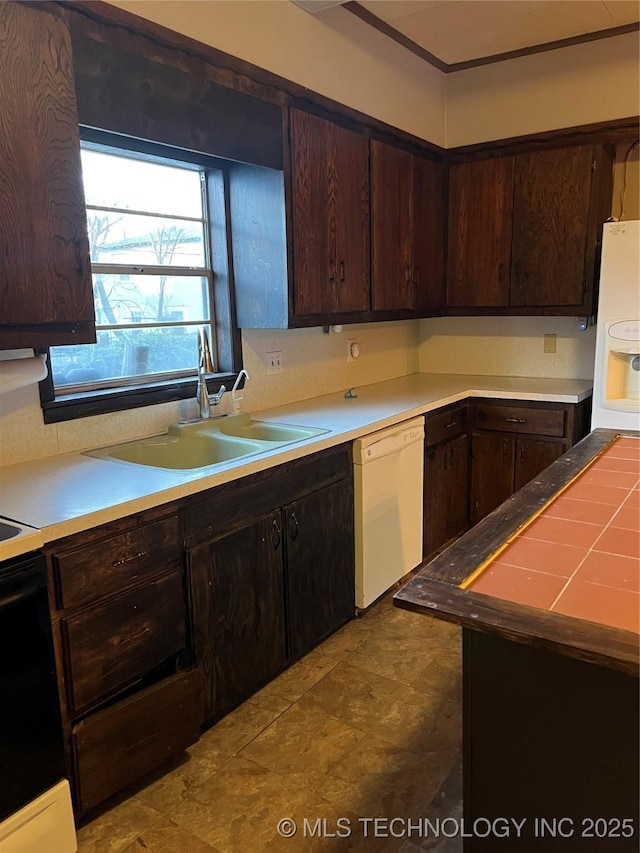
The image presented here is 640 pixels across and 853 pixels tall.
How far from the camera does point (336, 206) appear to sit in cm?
292

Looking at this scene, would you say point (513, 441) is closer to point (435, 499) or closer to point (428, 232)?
point (435, 499)

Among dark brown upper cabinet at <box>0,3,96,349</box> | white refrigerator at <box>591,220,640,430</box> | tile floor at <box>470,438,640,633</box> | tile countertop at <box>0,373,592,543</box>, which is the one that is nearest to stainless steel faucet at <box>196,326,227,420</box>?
tile countertop at <box>0,373,592,543</box>

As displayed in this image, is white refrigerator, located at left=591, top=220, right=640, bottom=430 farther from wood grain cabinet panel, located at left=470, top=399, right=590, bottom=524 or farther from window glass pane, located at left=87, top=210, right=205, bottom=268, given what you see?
window glass pane, located at left=87, top=210, right=205, bottom=268

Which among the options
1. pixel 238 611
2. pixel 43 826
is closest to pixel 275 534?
pixel 238 611

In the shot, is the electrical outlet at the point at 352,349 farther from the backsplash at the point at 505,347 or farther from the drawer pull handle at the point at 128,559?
the drawer pull handle at the point at 128,559

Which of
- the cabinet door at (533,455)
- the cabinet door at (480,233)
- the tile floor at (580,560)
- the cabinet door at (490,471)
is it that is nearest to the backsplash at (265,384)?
the cabinet door at (480,233)

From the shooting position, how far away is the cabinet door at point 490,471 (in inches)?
139

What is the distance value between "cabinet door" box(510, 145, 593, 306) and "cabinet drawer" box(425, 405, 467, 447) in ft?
2.57

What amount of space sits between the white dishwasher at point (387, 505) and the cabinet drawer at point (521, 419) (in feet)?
2.14

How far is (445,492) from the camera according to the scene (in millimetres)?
3457

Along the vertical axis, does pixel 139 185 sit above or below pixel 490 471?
above

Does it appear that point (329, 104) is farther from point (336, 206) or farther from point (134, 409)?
point (134, 409)

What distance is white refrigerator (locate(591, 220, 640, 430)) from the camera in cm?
307

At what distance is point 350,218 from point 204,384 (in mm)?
1103
